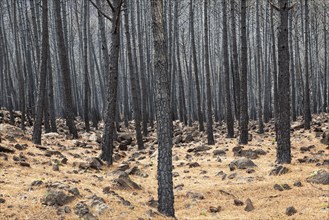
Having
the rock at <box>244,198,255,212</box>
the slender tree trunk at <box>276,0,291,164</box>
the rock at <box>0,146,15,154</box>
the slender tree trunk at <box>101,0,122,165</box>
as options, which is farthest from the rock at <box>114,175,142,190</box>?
the slender tree trunk at <box>276,0,291,164</box>

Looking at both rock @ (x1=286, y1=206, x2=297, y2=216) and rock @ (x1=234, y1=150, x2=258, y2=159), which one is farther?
rock @ (x1=234, y1=150, x2=258, y2=159)

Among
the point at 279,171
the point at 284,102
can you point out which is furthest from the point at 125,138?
the point at 279,171

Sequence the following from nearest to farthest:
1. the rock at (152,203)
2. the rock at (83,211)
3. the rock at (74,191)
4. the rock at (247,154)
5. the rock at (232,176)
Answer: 1. the rock at (83,211)
2. the rock at (74,191)
3. the rock at (152,203)
4. the rock at (232,176)
5. the rock at (247,154)

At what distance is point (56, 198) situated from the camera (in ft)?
16.7

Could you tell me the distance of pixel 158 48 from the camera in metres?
5.33

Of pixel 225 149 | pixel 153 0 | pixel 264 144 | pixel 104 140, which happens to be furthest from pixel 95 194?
pixel 264 144

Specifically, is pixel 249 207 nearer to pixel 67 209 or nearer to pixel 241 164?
pixel 241 164

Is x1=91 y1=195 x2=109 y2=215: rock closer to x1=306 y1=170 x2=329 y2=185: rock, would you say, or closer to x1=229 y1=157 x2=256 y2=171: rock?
x1=306 y1=170 x2=329 y2=185: rock

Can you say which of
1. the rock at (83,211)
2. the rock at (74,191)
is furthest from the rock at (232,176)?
the rock at (83,211)

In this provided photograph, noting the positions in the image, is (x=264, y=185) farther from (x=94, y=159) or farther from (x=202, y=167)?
(x=94, y=159)

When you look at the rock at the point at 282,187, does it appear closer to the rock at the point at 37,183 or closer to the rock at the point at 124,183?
the rock at the point at 124,183

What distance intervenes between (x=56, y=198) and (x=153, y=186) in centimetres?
281

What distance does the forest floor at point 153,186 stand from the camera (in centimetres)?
513

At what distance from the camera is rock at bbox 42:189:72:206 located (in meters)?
5.06
